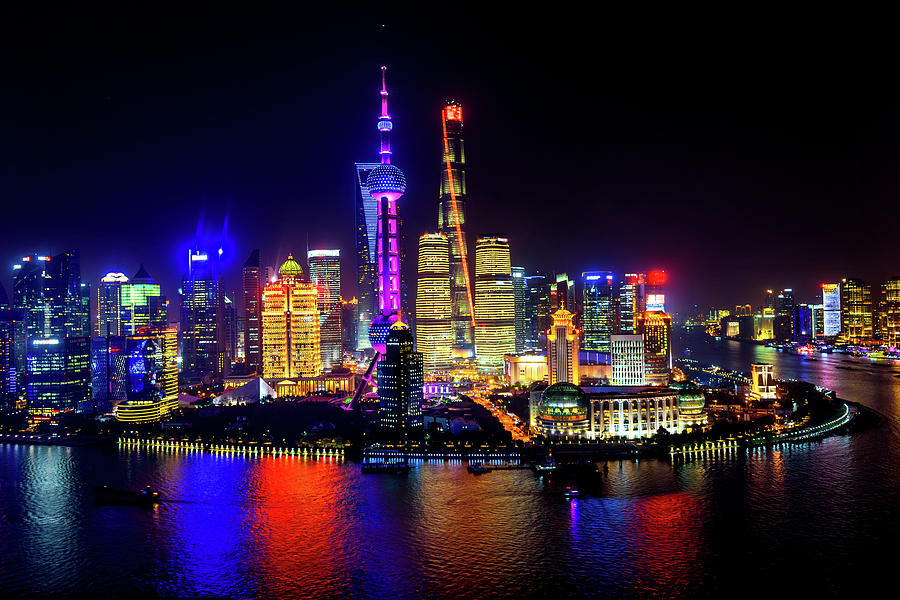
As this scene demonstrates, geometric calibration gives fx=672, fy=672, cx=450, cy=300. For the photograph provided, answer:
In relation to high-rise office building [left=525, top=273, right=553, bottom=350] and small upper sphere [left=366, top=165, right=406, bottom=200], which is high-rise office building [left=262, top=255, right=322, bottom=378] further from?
high-rise office building [left=525, top=273, right=553, bottom=350]

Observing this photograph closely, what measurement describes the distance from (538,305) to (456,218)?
2391cm

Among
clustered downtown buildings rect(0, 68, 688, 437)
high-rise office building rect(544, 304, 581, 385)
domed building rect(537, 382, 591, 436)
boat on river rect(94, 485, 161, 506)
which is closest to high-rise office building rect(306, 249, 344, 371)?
clustered downtown buildings rect(0, 68, 688, 437)

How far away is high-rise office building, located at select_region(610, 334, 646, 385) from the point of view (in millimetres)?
56781

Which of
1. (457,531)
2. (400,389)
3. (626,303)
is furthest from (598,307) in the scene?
(457,531)

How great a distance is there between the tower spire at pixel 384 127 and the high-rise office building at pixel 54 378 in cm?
2916

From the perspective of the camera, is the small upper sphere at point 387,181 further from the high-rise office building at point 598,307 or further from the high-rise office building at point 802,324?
the high-rise office building at point 802,324

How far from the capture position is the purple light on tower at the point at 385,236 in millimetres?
55438

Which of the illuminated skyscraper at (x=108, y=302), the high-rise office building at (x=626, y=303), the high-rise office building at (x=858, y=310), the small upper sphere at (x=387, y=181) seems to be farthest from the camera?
the high-rise office building at (x=858, y=310)

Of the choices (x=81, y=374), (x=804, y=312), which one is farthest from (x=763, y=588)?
(x=804, y=312)

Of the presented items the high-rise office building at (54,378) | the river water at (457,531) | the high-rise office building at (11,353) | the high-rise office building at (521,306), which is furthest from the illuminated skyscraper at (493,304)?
the high-rise office building at (11,353)

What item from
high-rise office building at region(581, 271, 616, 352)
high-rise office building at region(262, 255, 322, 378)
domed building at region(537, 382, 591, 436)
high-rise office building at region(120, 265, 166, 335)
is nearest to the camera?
domed building at region(537, 382, 591, 436)

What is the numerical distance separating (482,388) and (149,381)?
27.6m

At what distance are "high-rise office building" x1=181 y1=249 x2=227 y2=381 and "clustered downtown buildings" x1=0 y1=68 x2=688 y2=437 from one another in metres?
0.16

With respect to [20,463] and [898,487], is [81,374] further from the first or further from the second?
[898,487]
